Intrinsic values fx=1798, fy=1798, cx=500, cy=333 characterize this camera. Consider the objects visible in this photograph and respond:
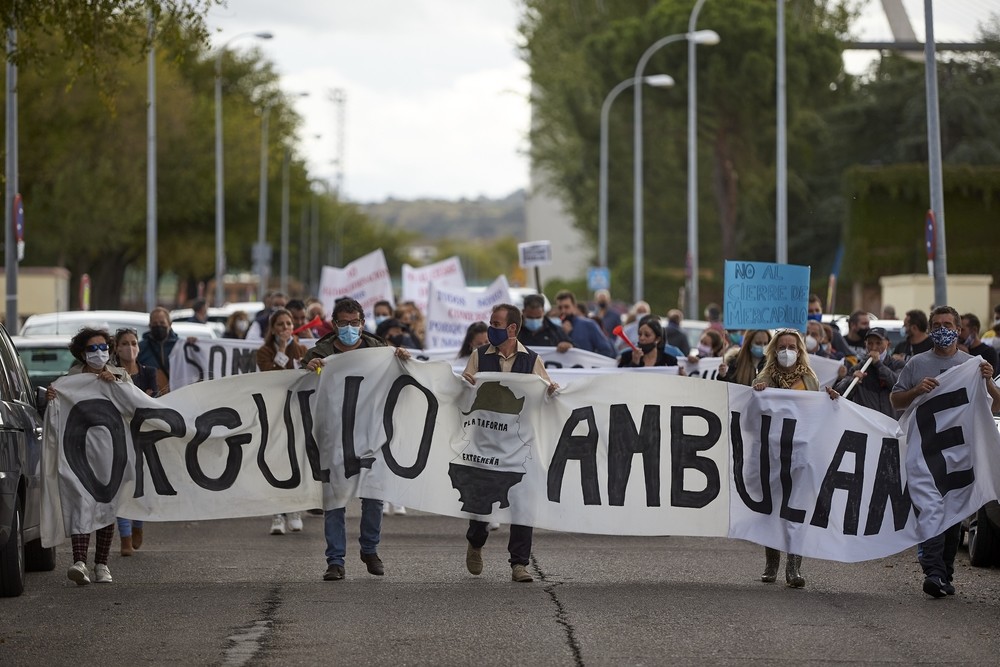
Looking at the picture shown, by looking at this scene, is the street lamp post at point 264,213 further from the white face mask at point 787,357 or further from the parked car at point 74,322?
the white face mask at point 787,357

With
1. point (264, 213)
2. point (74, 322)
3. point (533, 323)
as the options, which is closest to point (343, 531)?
point (533, 323)

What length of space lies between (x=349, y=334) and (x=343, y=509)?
113 cm

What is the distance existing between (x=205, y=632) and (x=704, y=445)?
3.68 metres

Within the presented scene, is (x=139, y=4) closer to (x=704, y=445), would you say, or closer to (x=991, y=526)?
(x=704, y=445)

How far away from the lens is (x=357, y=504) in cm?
1673

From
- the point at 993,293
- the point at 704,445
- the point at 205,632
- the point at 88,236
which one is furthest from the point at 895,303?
the point at 205,632

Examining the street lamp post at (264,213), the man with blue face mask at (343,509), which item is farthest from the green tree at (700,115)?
the man with blue face mask at (343,509)

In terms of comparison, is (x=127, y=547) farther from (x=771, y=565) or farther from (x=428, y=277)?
(x=428, y=277)

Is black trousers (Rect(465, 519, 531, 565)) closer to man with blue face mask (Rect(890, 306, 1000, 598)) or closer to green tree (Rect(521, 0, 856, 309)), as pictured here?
man with blue face mask (Rect(890, 306, 1000, 598))

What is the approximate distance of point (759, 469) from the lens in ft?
36.3

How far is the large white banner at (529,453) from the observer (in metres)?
10.9

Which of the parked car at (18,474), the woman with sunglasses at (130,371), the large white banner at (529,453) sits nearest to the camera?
the parked car at (18,474)

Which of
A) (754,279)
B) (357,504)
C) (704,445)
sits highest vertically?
(754,279)

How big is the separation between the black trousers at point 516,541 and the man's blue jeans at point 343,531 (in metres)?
0.60
